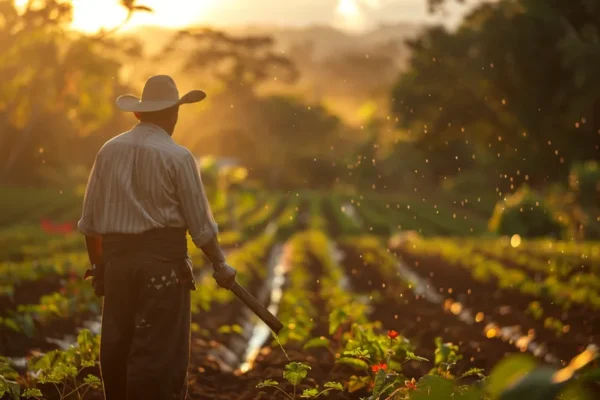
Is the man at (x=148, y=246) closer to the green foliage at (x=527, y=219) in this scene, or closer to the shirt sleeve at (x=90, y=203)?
the shirt sleeve at (x=90, y=203)

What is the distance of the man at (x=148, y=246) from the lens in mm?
4625

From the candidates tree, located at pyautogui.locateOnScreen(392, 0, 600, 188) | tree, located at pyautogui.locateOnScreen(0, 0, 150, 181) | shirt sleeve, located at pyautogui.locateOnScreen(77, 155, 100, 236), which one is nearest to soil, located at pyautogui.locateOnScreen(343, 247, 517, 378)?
shirt sleeve, located at pyautogui.locateOnScreen(77, 155, 100, 236)

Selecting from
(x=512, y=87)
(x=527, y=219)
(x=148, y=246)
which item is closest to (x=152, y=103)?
(x=148, y=246)

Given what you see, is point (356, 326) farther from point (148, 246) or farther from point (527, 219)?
point (527, 219)

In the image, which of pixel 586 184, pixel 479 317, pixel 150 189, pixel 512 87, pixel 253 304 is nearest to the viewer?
pixel 150 189

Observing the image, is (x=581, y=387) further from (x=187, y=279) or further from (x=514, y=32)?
(x=514, y=32)

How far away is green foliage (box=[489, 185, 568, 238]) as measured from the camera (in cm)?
2559

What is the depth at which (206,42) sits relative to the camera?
57.2 m

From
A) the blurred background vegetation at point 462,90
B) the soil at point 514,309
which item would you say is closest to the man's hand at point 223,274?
the blurred background vegetation at point 462,90

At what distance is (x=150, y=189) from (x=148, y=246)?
0.96 ft

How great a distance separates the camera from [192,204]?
464 centimetres

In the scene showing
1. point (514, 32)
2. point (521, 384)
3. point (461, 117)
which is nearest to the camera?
point (521, 384)

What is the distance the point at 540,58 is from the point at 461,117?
4.18 m

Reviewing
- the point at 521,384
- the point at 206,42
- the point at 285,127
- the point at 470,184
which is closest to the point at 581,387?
the point at 521,384
